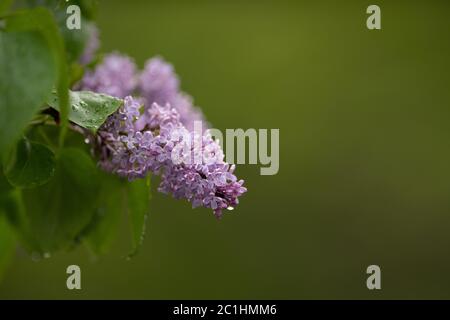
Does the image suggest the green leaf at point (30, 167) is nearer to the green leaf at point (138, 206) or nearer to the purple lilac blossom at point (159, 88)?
the green leaf at point (138, 206)

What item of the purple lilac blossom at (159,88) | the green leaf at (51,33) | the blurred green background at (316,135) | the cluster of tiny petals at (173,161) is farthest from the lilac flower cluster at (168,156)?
the blurred green background at (316,135)

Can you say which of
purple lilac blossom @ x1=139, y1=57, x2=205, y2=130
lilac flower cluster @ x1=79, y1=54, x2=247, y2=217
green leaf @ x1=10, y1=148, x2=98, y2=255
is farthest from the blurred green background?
lilac flower cluster @ x1=79, y1=54, x2=247, y2=217

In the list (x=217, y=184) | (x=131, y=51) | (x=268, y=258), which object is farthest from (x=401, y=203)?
(x=217, y=184)

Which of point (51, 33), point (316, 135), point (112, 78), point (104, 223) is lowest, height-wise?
point (104, 223)

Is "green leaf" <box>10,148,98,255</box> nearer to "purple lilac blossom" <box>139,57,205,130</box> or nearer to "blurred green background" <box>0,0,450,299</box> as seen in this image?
"purple lilac blossom" <box>139,57,205,130</box>

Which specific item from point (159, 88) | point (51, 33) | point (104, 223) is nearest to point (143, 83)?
point (159, 88)

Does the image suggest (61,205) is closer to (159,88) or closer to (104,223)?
(104,223)

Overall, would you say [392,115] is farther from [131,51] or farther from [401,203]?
[131,51]
